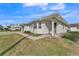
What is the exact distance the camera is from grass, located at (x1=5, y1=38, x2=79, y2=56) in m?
2.87

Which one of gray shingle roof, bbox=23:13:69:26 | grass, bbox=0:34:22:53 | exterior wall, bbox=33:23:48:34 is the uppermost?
gray shingle roof, bbox=23:13:69:26

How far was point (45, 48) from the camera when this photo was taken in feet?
9.50

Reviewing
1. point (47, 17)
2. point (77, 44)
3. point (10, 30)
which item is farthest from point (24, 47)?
point (77, 44)

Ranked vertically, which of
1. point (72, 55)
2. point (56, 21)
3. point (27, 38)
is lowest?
point (72, 55)

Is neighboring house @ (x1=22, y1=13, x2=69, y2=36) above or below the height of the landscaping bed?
above

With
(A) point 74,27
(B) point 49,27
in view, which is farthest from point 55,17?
(A) point 74,27

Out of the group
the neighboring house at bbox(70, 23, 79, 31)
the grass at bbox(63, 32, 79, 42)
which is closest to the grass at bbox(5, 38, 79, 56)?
the grass at bbox(63, 32, 79, 42)

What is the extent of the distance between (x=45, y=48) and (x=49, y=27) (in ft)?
0.87

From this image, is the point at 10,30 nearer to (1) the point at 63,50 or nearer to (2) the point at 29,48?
(2) the point at 29,48

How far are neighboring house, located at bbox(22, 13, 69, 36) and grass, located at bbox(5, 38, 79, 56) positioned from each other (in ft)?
0.33

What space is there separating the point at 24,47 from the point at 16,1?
0.56 metres

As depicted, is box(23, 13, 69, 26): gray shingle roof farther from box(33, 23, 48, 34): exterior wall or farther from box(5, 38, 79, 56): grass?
box(5, 38, 79, 56): grass

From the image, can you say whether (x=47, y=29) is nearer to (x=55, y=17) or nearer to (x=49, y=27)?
(x=49, y=27)

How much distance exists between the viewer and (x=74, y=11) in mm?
2883
